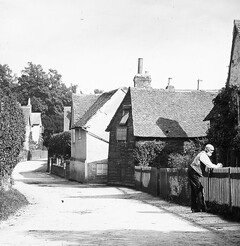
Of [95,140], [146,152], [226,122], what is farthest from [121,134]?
[226,122]

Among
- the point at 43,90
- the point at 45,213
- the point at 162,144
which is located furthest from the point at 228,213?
the point at 43,90

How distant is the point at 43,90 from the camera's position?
120875 millimetres

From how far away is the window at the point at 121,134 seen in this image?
40406mm

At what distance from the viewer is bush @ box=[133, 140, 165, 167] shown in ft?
121

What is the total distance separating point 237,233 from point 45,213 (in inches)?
282

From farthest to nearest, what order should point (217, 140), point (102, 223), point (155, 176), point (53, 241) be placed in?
1. point (155, 176)
2. point (217, 140)
3. point (102, 223)
4. point (53, 241)

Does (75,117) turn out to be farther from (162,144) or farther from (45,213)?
(45,213)

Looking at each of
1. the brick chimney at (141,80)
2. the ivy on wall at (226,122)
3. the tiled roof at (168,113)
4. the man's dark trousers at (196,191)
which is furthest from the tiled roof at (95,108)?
the man's dark trousers at (196,191)

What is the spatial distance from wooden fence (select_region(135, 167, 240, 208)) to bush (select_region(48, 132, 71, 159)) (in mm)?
25340

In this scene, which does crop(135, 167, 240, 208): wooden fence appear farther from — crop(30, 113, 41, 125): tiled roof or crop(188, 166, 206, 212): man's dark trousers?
crop(30, 113, 41, 125): tiled roof

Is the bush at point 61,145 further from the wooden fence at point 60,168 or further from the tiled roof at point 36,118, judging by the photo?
the tiled roof at point 36,118

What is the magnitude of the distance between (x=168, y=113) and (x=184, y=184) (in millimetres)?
20616

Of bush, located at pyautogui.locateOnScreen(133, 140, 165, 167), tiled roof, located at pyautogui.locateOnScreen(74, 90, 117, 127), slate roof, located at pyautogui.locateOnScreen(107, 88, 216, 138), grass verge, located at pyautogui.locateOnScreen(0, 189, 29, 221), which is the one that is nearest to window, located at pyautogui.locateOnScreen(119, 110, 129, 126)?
slate roof, located at pyautogui.locateOnScreen(107, 88, 216, 138)

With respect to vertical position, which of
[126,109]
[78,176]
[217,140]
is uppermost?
[126,109]
